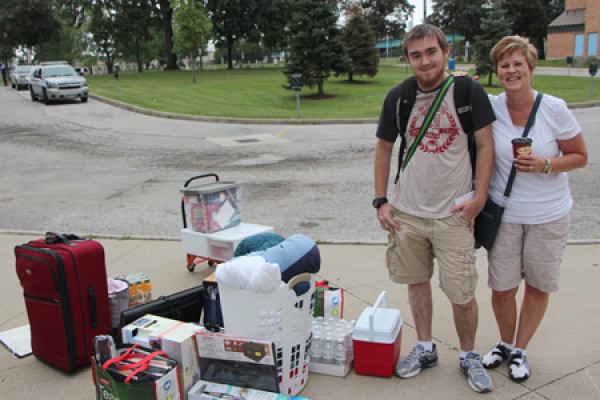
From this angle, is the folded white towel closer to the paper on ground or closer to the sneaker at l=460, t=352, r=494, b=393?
the sneaker at l=460, t=352, r=494, b=393

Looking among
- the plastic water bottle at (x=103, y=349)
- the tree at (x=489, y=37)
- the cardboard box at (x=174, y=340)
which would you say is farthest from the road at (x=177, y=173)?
the tree at (x=489, y=37)

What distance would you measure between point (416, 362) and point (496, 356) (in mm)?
510

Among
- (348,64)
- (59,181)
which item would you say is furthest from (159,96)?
(59,181)

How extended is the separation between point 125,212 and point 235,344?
5.61m

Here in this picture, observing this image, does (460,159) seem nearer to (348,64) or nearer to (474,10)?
(348,64)

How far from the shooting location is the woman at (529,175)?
3090mm

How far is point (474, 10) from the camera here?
2576 inches

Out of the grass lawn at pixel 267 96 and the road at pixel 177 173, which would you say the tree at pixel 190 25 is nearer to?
the grass lawn at pixel 267 96

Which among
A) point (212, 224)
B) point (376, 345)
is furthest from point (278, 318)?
point (212, 224)

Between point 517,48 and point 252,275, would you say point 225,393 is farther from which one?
point 517,48

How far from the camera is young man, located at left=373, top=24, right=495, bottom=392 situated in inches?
122

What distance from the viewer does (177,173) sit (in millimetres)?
11031

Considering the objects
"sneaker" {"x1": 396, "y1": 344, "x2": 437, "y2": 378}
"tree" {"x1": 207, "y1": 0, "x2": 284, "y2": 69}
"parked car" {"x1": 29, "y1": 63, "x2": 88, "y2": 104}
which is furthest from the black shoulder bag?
"tree" {"x1": 207, "y1": 0, "x2": 284, "y2": 69}

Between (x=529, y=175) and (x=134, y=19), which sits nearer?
(x=529, y=175)
